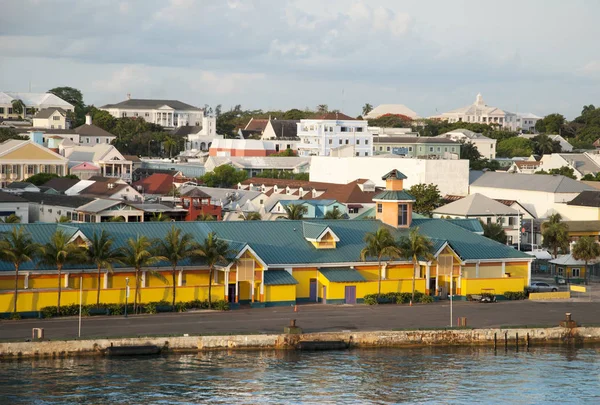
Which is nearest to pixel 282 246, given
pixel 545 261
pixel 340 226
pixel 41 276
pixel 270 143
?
pixel 340 226

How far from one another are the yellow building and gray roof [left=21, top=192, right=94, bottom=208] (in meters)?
29.2

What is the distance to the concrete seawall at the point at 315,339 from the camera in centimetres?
4388

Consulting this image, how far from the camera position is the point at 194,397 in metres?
39.8

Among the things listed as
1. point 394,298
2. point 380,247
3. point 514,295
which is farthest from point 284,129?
point 380,247

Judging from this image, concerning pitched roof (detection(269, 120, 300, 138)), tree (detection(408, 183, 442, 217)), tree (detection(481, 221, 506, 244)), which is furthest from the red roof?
pitched roof (detection(269, 120, 300, 138))

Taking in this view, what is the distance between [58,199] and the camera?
88.0 meters

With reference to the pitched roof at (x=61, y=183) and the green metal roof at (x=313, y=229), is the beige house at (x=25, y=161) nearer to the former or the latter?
the pitched roof at (x=61, y=183)

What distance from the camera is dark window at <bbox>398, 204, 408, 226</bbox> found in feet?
205

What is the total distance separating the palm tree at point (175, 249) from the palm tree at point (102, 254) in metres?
2.15

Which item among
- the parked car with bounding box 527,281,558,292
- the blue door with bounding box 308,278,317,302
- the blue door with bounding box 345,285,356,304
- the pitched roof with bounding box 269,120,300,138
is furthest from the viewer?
the pitched roof with bounding box 269,120,300,138

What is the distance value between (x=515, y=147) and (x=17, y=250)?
14439 centimetres

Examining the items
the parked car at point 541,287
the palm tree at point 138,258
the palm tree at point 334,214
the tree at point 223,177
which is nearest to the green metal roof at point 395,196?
the parked car at point 541,287

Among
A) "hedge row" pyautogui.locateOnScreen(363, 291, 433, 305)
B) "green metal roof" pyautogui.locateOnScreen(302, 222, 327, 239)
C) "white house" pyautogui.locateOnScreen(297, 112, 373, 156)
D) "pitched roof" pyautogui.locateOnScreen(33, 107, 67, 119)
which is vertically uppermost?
"pitched roof" pyautogui.locateOnScreen(33, 107, 67, 119)

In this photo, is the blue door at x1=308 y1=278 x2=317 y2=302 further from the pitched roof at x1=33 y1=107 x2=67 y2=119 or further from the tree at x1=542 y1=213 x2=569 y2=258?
the pitched roof at x1=33 y1=107 x2=67 y2=119
